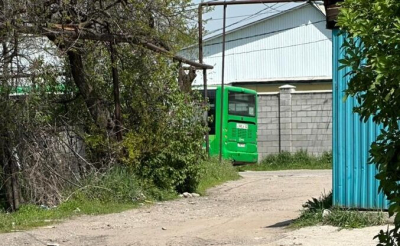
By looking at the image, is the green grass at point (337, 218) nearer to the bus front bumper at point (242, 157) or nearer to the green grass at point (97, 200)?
the green grass at point (97, 200)

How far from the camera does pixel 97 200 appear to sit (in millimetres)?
14016

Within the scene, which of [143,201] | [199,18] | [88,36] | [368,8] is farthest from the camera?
[199,18]

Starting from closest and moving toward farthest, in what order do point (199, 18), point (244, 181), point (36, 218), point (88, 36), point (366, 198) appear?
point (366, 198)
point (36, 218)
point (88, 36)
point (199, 18)
point (244, 181)

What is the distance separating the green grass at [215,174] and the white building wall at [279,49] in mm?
21219

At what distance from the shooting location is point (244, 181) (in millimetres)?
20188

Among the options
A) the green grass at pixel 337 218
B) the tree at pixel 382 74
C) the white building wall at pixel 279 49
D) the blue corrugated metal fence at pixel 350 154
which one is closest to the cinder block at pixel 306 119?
the white building wall at pixel 279 49

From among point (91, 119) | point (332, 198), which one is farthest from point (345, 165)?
point (91, 119)

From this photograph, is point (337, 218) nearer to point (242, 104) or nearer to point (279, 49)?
point (242, 104)

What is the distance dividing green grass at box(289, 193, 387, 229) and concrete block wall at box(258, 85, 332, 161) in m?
16.0

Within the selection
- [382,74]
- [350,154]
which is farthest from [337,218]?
[382,74]

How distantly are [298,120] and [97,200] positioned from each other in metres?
14.7

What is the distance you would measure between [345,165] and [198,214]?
10.6ft

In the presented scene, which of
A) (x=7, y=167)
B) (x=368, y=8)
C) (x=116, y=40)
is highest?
(x=116, y=40)

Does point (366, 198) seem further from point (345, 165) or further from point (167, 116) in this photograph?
point (167, 116)
